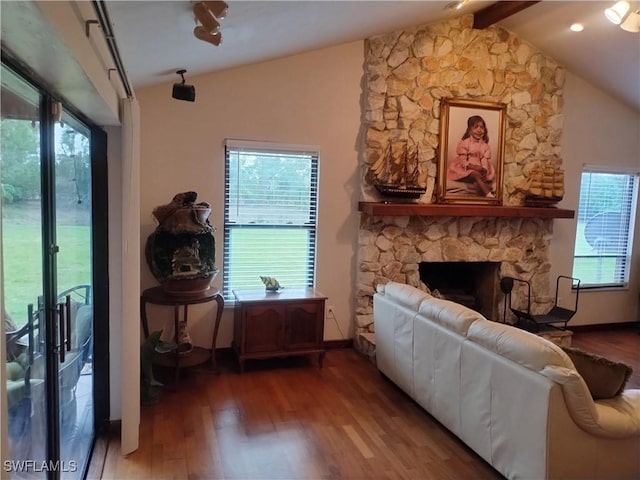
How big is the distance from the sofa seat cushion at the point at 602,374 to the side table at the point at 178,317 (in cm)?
257

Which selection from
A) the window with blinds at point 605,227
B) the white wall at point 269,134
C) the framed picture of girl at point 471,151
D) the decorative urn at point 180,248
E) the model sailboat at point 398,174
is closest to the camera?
the decorative urn at point 180,248

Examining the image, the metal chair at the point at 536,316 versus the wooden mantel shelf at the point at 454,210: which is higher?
the wooden mantel shelf at the point at 454,210

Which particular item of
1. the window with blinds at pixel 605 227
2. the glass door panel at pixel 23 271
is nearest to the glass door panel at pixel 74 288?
the glass door panel at pixel 23 271

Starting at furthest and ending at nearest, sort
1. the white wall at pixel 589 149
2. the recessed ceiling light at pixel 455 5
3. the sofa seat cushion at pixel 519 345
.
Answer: the white wall at pixel 589 149 → the recessed ceiling light at pixel 455 5 → the sofa seat cushion at pixel 519 345

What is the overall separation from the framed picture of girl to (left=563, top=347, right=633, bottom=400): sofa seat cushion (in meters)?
2.48

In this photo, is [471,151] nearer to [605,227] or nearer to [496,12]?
[496,12]

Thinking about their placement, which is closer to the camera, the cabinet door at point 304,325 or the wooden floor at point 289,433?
the wooden floor at point 289,433

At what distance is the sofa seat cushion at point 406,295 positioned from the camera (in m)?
3.23

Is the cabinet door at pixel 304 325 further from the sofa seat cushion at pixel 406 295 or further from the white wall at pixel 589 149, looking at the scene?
the white wall at pixel 589 149

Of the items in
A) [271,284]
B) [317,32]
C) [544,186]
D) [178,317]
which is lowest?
[178,317]

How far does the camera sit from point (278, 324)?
394 cm

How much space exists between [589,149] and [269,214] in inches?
153

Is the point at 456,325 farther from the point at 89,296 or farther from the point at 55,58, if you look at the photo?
the point at 55,58

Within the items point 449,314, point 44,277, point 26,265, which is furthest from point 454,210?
point 26,265
